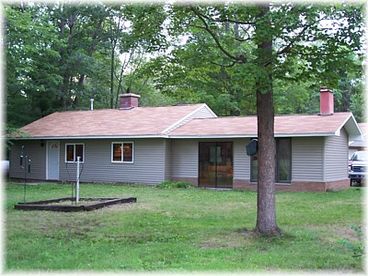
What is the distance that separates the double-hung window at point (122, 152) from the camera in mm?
20609

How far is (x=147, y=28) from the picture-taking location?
860 cm

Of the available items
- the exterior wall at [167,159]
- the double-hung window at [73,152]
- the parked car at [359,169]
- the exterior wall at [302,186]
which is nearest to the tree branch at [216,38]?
the exterior wall at [302,186]

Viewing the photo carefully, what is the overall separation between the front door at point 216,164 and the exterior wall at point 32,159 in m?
8.40

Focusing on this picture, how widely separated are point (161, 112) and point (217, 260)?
55.0 ft

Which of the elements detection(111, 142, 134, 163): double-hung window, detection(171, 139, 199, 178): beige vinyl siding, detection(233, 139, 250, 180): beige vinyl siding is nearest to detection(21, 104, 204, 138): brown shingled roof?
detection(111, 142, 134, 163): double-hung window

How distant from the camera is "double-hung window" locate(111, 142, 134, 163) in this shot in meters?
20.6

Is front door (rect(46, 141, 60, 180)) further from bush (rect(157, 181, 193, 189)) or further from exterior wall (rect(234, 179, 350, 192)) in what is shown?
exterior wall (rect(234, 179, 350, 192))

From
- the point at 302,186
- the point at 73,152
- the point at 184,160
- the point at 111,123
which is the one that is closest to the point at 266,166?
the point at 302,186

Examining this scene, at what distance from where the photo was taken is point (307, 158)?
57.1ft

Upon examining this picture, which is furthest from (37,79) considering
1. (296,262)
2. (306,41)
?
(296,262)

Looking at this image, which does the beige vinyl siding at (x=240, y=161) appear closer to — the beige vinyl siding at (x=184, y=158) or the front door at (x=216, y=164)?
the front door at (x=216, y=164)

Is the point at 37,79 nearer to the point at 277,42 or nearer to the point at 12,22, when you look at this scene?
the point at 12,22

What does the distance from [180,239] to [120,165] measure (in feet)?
43.5

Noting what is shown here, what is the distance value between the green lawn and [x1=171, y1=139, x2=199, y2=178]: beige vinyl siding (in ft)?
21.7
